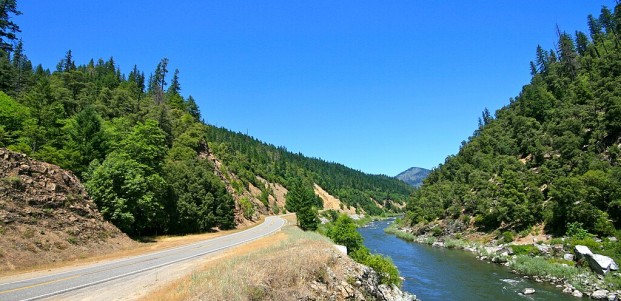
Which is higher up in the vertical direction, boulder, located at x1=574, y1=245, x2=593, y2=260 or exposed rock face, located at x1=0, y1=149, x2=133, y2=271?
exposed rock face, located at x1=0, y1=149, x2=133, y2=271

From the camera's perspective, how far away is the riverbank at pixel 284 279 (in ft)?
43.7

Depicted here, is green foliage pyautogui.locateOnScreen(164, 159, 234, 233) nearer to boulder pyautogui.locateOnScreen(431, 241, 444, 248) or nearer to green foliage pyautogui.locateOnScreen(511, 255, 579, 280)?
boulder pyautogui.locateOnScreen(431, 241, 444, 248)

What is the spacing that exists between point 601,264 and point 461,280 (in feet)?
39.2

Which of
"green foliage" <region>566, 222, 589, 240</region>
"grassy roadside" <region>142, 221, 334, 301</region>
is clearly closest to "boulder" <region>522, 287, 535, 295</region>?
"green foliage" <region>566, 222, 589, 240</region>

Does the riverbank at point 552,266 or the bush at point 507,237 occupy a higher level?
the bush at point 507,237

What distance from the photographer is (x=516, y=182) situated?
6075 centimetres

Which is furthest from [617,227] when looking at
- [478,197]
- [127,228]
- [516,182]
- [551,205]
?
[127,228]

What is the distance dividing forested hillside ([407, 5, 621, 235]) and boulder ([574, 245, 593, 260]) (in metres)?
7.57

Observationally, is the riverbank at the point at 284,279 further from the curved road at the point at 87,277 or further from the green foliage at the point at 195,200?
the green foliage at the point at 195,200

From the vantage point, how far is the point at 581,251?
35.4 m

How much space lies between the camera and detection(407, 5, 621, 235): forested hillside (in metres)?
45.1

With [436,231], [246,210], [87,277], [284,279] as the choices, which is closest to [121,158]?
[87,277]

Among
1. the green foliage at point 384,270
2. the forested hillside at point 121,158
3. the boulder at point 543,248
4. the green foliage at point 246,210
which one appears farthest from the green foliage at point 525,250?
the green foliage at point 246,210

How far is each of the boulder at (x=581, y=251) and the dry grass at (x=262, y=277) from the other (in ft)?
93.8
